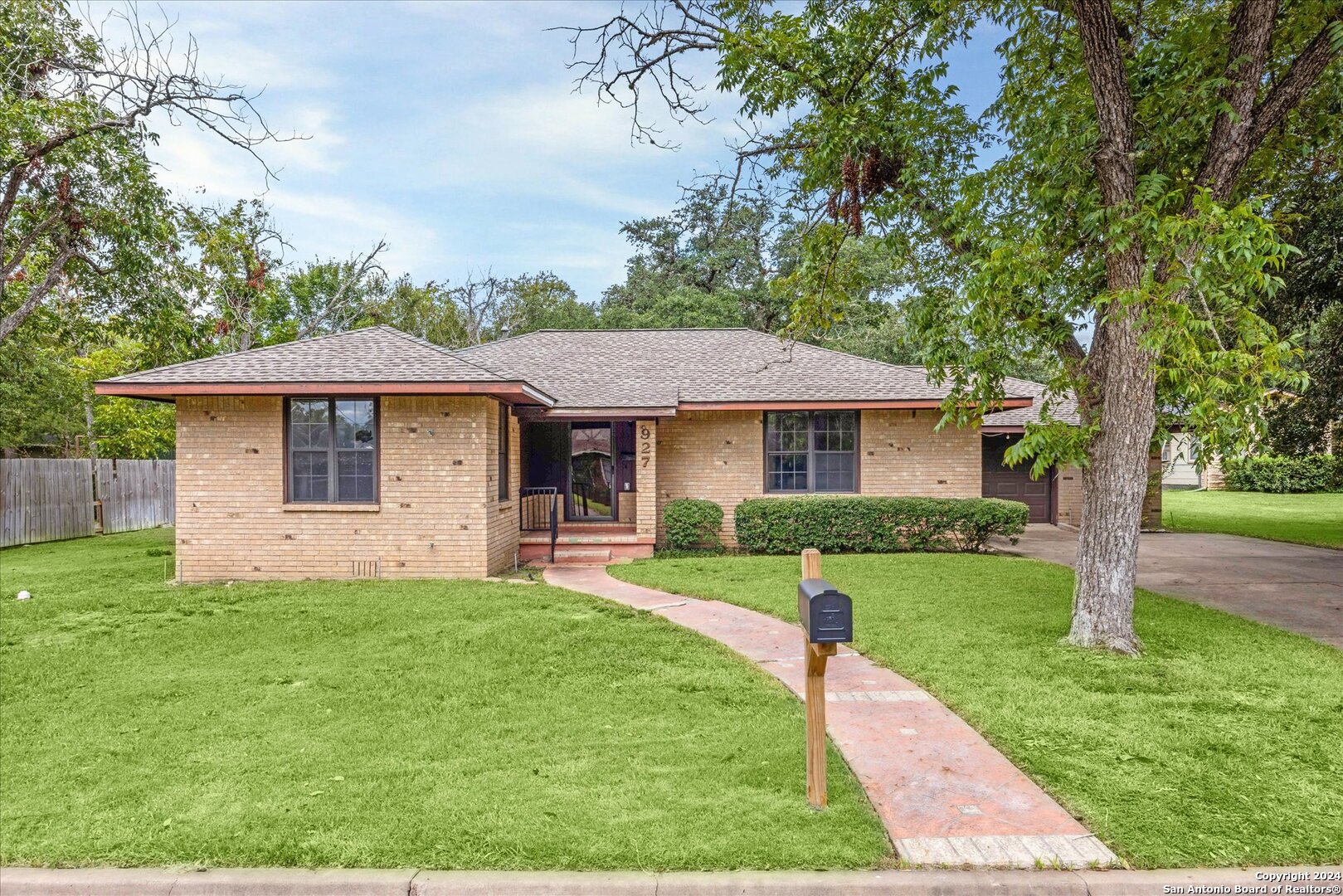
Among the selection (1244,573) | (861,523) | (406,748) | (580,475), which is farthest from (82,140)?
(1244,573)

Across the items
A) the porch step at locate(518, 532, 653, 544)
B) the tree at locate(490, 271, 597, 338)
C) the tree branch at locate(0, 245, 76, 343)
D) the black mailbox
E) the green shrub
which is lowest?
the porch step at locate(518, 532, 653, 544)

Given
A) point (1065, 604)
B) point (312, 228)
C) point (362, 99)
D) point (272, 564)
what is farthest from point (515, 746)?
point (312, 228)

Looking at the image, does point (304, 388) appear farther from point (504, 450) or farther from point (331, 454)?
point (504, 450)

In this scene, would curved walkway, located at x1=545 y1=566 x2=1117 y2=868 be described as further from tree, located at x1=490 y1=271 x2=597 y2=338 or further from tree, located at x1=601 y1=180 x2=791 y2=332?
tree, located at x1=490 y1=271 x2=597 y2=338

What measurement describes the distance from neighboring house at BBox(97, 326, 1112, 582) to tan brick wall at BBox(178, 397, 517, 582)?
0.03 m

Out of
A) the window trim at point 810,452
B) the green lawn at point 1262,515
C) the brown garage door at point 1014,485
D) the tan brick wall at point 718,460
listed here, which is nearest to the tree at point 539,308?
the brown garage door at point 1014,485

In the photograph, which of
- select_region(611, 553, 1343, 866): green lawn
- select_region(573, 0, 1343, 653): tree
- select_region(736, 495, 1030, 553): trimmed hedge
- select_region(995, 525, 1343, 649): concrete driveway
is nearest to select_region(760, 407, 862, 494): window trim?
select_region(736, 495, 1030, 553): trimmed hedge

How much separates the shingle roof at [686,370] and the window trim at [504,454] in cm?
84

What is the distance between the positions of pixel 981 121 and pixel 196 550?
38.9ft

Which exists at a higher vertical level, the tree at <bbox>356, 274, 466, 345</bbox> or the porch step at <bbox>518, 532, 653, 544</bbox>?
the tree at <bbox>356, 274, 466, 345</bbox>

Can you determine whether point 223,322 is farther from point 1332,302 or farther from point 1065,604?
point 1332,302

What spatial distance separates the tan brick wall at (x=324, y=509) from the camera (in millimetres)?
10273

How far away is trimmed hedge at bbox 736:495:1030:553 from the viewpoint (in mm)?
12578

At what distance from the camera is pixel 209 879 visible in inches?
113
